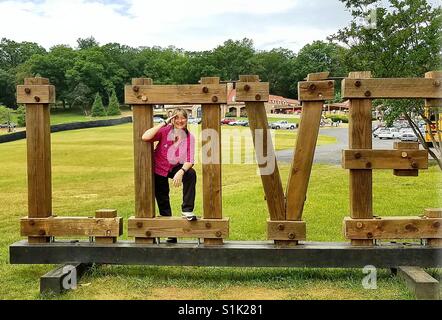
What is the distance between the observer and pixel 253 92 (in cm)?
409

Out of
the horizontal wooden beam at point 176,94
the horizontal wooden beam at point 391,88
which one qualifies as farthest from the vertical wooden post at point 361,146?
the horizontal wooden beam at point 176,94

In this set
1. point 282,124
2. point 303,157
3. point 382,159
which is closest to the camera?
point 382,159

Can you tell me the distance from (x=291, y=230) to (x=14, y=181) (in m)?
10.7

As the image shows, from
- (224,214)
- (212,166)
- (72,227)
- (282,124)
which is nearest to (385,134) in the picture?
(224,214)

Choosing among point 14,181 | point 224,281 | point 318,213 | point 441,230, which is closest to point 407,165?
point 441,230

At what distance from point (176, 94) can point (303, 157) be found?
115 centimetres

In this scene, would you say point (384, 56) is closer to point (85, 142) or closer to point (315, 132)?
point (315, 132)

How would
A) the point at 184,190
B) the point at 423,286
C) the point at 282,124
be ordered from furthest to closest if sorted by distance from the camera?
the point at 282,124
the point at 184,190
the point at 423,286

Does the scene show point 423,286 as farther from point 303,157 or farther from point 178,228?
point 178,228

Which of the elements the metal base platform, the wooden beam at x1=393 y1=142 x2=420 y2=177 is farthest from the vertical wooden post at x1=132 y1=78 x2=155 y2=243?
the wooden beam at x1=393 y1=142 x2=420 y2=177

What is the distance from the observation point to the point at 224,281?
4.17m

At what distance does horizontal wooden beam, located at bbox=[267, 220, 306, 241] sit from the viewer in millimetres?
4168

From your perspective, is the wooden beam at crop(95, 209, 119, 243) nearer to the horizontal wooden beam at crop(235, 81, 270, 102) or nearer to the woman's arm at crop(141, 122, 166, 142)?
the woman's arm at crop(141, 122, 166, 142)

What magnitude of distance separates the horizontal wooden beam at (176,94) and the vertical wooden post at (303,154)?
2.20ft
